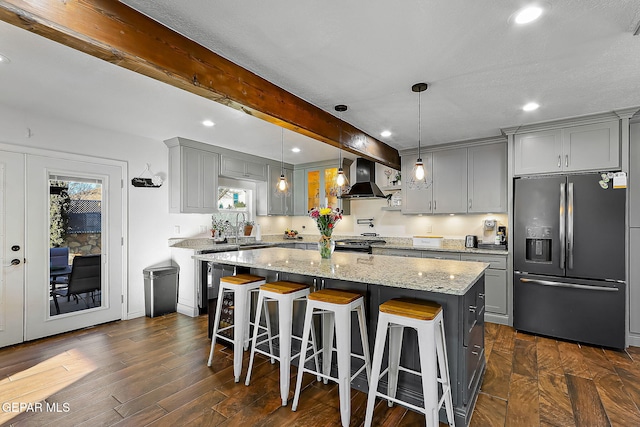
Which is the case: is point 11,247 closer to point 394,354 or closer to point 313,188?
point 394,354

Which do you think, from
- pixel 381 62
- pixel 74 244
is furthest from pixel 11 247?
pixel 381 62

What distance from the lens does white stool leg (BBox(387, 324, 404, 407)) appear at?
2082 millimetres

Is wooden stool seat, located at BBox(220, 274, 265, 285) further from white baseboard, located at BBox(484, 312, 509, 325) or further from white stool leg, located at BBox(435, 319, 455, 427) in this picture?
white baseboard, located at BBox(484, 312, 509, 325)

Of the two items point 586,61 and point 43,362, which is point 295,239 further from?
point 586,61

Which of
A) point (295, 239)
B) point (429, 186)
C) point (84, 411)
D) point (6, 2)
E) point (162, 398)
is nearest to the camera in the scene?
point (6, 2)

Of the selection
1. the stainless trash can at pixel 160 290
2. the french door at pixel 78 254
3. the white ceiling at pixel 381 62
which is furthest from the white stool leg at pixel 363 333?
the french door at pixel 78 254

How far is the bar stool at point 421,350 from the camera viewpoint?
66.7 inches

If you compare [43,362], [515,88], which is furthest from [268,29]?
[43,362]

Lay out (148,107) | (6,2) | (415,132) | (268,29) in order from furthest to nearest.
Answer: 1. (415,132)
2. (148,107)
3. (268,29)
4. (6,2)

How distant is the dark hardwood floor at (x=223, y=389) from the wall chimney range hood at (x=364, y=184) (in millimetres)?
2569

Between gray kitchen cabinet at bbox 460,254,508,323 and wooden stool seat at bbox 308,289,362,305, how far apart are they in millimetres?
2454

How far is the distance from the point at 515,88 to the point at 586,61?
1.62 ft

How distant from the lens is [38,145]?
10.9ft

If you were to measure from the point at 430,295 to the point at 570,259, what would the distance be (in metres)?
2.34
